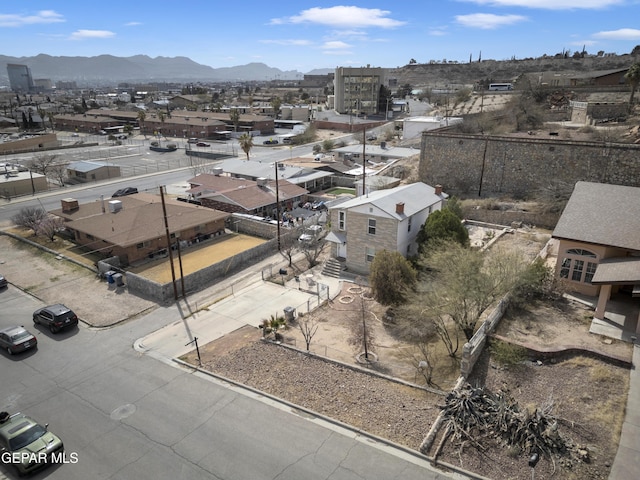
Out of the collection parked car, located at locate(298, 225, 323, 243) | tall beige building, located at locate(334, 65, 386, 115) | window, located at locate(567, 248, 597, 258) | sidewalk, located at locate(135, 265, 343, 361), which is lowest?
sidewalk, located at locate(135, 265, 343, 361)

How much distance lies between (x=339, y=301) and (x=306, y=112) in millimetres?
114284

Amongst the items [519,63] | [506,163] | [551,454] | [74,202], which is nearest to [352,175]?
[506,163]

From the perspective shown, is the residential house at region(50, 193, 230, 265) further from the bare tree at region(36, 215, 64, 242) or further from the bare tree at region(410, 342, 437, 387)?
the bare tree at region(410, 342, 437, 387)

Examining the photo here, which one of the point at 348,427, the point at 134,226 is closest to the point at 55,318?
the point at 134,226

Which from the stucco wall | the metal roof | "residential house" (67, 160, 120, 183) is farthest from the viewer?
"residential house" (67, 160, 120, 183)

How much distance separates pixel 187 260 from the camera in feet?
115

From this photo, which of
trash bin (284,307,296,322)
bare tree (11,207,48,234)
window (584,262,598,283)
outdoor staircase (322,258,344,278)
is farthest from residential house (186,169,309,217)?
window (584,262,598,283)

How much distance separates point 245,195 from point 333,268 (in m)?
17.1

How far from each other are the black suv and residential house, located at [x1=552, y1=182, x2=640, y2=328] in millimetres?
28238

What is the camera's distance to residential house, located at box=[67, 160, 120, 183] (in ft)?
207

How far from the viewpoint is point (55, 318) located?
80.3ft

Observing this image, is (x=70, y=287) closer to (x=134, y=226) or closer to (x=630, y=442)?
(x=134, y=226)

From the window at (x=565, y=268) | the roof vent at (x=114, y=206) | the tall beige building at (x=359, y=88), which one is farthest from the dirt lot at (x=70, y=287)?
the tall beige building at (x=359, y=88)

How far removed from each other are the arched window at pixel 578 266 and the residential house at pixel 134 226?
26826 millimetres
